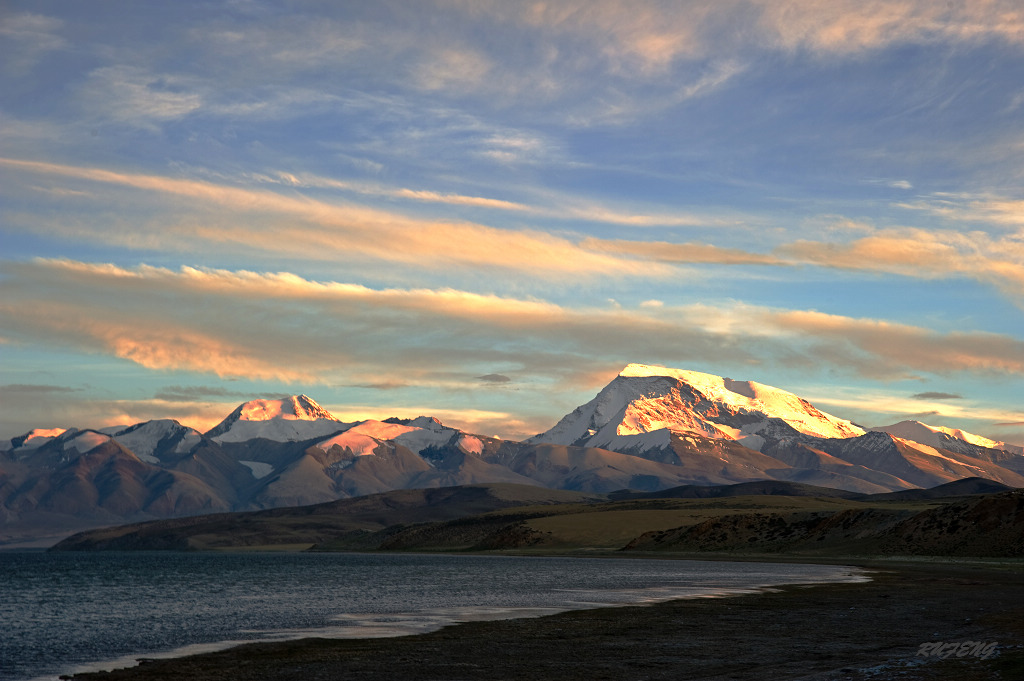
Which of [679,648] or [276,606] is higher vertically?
[679,648]

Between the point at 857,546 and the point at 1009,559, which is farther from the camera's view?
the point at 857,546

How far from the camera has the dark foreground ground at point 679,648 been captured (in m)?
40.6

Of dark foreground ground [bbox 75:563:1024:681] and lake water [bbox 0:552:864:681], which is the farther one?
lake water [bbox 0:552:864:681]

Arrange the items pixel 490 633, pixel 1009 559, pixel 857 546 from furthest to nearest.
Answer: pixel 857 546 → pixel 1009 559 → pixel 490 633

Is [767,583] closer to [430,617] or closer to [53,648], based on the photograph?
[430,617]

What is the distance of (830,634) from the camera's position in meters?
53.1

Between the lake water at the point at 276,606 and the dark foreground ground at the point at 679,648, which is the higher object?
the dark foreground ground at the point at 679,648

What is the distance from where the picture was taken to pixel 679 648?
4859cm

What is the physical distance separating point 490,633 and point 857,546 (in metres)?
133

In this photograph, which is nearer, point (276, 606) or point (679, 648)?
point (679, 648)

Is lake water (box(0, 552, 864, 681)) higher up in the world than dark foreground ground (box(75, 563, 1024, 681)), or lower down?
lower down

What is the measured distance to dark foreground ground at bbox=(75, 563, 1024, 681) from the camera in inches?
1597

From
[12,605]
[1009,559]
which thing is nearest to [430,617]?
[12,605]

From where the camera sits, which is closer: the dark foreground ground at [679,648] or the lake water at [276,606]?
the dark foreground ground at [679,648]
